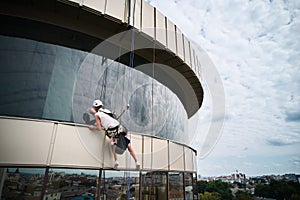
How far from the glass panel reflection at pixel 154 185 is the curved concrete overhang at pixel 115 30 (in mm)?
3179

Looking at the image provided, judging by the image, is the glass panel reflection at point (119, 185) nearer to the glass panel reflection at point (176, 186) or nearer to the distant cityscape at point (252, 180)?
the glass panel reflection at point (176, 186)

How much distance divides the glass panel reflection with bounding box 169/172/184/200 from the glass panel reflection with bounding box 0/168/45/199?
3.33m

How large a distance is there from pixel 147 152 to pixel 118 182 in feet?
3.38

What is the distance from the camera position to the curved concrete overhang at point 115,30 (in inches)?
182

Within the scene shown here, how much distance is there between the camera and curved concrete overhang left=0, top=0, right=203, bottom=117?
4.62 m

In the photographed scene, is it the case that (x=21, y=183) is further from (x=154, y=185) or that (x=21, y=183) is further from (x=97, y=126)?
(x=154, y=185)

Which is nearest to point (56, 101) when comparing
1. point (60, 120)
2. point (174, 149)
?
point (60, 120)

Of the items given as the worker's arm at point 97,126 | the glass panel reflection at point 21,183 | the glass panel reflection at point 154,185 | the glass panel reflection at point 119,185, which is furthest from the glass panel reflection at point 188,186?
the glass panel reflection at point 21,183

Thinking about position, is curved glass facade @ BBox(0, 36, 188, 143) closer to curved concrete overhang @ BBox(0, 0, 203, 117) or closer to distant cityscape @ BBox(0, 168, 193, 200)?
curved concrete overhang @ BBox(0, 0, 203, 117)

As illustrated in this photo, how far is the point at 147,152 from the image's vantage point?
16.1ft

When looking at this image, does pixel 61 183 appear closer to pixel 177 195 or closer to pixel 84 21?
pixel 177 195

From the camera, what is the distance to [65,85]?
4391 millimetres

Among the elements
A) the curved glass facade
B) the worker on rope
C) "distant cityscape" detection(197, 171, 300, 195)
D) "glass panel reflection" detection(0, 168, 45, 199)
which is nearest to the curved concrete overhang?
the curved glass facade

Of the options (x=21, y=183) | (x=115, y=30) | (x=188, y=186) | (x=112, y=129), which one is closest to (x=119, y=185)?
(x=112, y=129)
